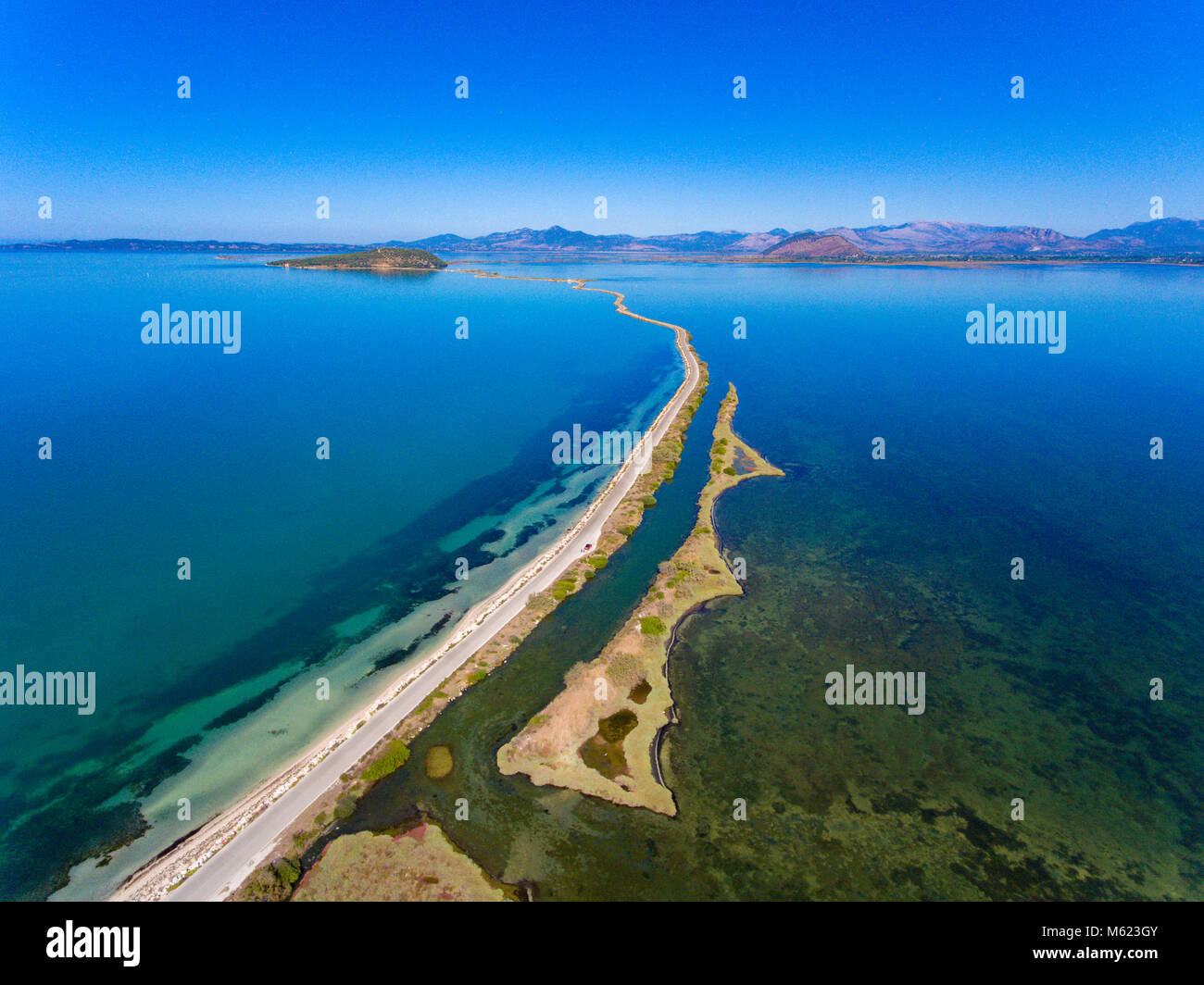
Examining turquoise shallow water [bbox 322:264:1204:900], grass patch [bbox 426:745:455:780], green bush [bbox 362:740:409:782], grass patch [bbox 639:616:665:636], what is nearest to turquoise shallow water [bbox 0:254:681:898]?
green bush [bbox 362:740:409:782]

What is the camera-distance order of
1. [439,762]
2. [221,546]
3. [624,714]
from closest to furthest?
[439,762], [624,714], [221,546]

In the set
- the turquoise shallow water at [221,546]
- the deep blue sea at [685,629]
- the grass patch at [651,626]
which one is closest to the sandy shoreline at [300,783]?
the turquoise shallow water at [221,546]

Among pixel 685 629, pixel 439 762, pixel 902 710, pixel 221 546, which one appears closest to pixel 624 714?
pixel 685 629

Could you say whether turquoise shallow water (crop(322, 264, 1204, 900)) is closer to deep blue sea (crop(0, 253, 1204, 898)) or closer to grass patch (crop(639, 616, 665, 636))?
deep blue sea (crop(0, 253, 1204, 898))

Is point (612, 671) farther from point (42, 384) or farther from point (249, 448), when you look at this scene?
point (42, 384)

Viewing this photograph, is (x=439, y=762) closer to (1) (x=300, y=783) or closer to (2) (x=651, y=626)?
(1) (x=300, y=783)

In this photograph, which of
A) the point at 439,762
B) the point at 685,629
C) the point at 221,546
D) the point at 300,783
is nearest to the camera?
the point at 300,783

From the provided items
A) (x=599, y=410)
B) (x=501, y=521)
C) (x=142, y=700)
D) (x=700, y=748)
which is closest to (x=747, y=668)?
(x=700, y=748)
